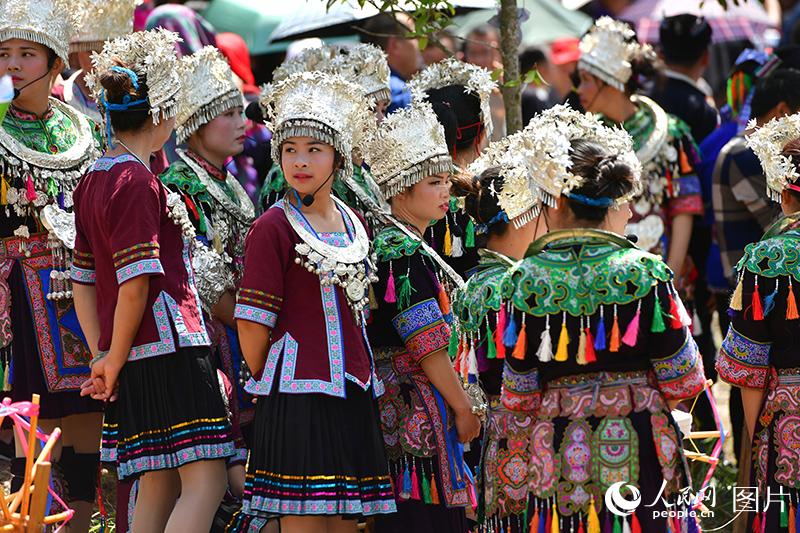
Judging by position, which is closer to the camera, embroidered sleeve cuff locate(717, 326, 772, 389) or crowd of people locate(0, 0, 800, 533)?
crowd of people locate(0, 0, 800, 533)

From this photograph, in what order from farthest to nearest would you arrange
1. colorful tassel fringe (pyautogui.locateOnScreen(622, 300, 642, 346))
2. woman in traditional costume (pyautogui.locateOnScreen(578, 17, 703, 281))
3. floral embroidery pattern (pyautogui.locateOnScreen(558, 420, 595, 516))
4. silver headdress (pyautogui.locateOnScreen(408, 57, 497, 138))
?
woman in traditional costume (pyautogui.locateOnScreen(578, 17, 703, 281)) → silver headdress (pyautogui.locateOnScreen(408, 57, 497, 138)) → floral embroidery pattern (pyautogui.locateOnScreen(558, 420, 595, 516)) → colorful tassel fringe (pyautogui.locateOnScreen(622, 300, 642, 346))

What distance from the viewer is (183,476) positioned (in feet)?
15.5

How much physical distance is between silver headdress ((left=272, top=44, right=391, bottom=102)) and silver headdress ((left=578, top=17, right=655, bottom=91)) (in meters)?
1.39

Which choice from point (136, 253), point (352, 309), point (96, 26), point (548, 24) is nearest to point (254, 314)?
point (352, 309)

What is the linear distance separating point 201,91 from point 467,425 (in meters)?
1.93

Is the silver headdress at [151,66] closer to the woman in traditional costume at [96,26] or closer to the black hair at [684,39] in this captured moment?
the woman in traditional costume at [96,26]

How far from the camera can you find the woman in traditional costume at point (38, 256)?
5316 millimetres

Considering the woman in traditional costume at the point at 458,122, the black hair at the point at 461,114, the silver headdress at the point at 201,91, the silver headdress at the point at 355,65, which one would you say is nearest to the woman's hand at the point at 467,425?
the woman in traditional costume at the point at 458,122

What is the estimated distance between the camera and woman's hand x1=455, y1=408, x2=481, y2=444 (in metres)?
4.86

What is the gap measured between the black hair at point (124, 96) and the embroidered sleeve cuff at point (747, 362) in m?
2.30

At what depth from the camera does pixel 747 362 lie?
15.1ft

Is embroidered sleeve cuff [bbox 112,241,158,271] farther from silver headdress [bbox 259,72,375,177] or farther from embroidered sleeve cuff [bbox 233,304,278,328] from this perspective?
silver headdress [bbox 259,72,375,177]

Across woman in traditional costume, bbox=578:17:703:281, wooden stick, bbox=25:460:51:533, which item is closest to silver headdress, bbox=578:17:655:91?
woman in traditional costume, bbox=578:17:703:281

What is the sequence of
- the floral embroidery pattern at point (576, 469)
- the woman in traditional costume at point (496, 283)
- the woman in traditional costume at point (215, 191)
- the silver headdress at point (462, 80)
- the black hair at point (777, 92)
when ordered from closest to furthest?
the floral embroidery pattern at point (576, 469)
the woman in traditional costume at point (496, 283)
the woman in traditional costume at point (215, 191)
the silver headdress at point (462, 80)
the black hair at point (777, 92)
